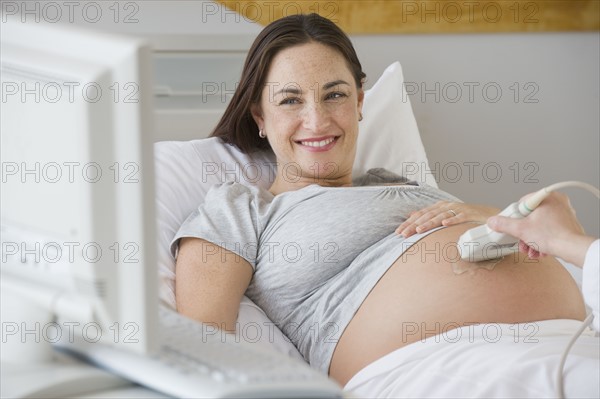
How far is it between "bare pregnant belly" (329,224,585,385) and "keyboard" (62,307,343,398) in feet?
1.95

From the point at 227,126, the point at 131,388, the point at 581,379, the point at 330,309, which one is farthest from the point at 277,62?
the point at 131,388

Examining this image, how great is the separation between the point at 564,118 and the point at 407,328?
145 centimetres

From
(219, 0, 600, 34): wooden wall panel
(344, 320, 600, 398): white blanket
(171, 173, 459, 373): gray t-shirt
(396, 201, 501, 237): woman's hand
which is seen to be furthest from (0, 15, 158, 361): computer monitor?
(219, 0, 600, 34): wooden wall panel

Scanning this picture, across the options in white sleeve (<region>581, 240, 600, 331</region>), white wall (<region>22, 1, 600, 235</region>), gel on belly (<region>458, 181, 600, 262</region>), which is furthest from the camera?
white wall (<region>22, 1, 600, 235</region>)

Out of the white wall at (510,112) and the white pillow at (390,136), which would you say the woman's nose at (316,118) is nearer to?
the white pillow at (390,136)

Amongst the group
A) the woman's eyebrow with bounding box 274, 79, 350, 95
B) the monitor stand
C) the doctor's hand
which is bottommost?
the monitor stand

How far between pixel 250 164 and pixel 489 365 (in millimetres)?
903

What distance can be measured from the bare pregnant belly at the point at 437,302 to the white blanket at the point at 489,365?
→ 0.05 meters

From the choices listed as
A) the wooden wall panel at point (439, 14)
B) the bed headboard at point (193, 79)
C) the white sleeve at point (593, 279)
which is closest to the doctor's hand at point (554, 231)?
the white sleeve at point (593, 279)

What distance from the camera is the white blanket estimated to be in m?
1.26

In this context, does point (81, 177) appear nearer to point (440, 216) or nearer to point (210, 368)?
point (210, 368)

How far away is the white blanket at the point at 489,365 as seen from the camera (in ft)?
4.15

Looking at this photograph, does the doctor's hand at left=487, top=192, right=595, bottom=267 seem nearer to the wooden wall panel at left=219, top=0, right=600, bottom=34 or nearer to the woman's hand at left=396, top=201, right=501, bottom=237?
the woman's hand at left=396, top=201, right=501, bottom=237

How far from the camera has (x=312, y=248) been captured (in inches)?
65.7
